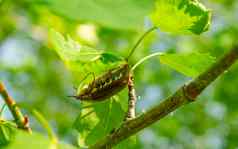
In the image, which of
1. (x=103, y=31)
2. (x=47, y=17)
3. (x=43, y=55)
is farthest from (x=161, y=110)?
(x=43, y=55)

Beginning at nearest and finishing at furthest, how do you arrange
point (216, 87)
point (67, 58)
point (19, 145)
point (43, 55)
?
point (19, 145) < point (67, 58) < point (216, 87) < point (43, 55)

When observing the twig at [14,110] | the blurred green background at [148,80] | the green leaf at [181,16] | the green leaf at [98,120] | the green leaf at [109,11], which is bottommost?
the blurred green background at [148,80]

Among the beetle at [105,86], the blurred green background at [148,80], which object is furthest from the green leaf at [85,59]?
the blurred green background at [148,80]

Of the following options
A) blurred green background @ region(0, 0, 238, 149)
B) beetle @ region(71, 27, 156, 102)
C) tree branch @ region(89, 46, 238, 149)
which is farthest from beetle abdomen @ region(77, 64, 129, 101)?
blurred green background @ region(0, 0, 238, 149)

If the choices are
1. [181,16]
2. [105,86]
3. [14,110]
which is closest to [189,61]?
[181,16]

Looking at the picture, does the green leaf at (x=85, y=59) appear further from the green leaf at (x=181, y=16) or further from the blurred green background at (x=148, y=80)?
the blurred green background at (x=148, y=80)

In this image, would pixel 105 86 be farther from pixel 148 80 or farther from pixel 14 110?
pixel 148 80

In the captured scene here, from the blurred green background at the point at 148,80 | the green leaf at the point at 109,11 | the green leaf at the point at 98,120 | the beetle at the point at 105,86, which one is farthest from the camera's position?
the blurred green background at the point at 148,80

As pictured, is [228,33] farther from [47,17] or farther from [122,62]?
[122,62]
